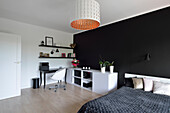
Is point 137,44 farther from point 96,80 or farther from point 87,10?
point 87,10

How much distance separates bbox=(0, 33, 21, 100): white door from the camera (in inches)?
112

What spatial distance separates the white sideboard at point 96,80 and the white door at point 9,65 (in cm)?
220

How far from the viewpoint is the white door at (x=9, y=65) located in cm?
284

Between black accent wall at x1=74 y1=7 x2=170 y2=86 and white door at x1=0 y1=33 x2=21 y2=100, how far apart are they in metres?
2.93

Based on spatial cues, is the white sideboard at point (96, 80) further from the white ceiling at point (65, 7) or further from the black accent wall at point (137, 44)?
the white ceiling at point (65, 7)

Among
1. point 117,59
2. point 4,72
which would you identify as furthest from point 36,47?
point 117,59

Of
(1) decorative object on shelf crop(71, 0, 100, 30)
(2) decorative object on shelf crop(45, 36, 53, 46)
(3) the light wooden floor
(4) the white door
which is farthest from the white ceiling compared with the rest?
(3) the light wooden floor

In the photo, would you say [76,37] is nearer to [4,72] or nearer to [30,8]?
[30,8]

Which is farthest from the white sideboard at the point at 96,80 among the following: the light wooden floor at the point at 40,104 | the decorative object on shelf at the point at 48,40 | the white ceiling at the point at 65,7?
the white ceiling at the point at 65,7

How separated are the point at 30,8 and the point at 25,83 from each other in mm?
2922

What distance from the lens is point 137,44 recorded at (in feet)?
9.51

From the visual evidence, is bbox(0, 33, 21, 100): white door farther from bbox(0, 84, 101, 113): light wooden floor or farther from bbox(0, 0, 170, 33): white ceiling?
bbox(0, 0, 170, 33): white ceiling

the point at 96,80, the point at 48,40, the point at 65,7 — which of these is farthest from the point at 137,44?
the point at 48,40

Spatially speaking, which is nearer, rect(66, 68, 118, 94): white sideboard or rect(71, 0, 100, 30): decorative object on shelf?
rect(71, 0, 100, 30): decorative object on shelf
